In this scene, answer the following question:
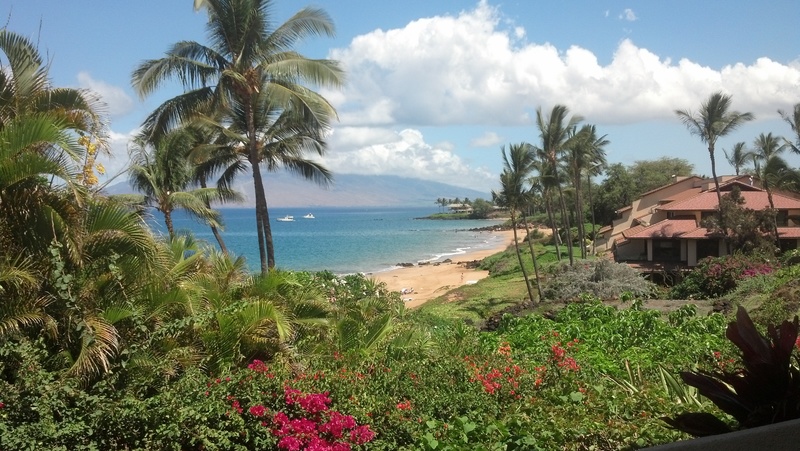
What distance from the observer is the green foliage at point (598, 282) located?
27578 mm

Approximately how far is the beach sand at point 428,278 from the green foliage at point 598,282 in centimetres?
845

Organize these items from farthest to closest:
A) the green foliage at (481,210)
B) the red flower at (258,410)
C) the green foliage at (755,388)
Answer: the green foliage at (481,210) < the red flower at (258,410) < the green foliage at (755,388)

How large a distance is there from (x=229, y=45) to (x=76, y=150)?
460 inches

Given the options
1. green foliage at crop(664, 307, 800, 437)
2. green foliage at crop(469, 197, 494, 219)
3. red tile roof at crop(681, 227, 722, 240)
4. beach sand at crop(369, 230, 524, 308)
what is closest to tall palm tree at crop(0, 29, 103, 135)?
green foliage at crop(664, 307, 800, 437)

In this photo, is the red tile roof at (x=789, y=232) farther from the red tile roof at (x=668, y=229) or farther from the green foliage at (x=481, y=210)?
the green foliage at (x=481, y=210)

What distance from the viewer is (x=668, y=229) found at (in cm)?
3866

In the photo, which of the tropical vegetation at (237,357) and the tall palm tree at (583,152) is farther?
the tall palm tree at (583,152)

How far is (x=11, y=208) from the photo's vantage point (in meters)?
6.34

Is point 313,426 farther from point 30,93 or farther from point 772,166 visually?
point 772,166

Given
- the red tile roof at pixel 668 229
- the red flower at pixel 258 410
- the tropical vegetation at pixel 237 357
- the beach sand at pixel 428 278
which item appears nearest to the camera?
the tropical vegetation at pixel 237 357

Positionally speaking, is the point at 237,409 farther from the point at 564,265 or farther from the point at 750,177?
the point at 750,177

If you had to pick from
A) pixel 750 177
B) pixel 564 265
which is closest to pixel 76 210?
pixel 564 265

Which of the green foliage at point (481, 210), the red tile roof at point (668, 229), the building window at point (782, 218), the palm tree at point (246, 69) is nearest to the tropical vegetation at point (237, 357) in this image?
the palm tree at point (246, 69)

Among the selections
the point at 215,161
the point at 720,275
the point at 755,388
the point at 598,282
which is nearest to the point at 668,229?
the point at 720,275
